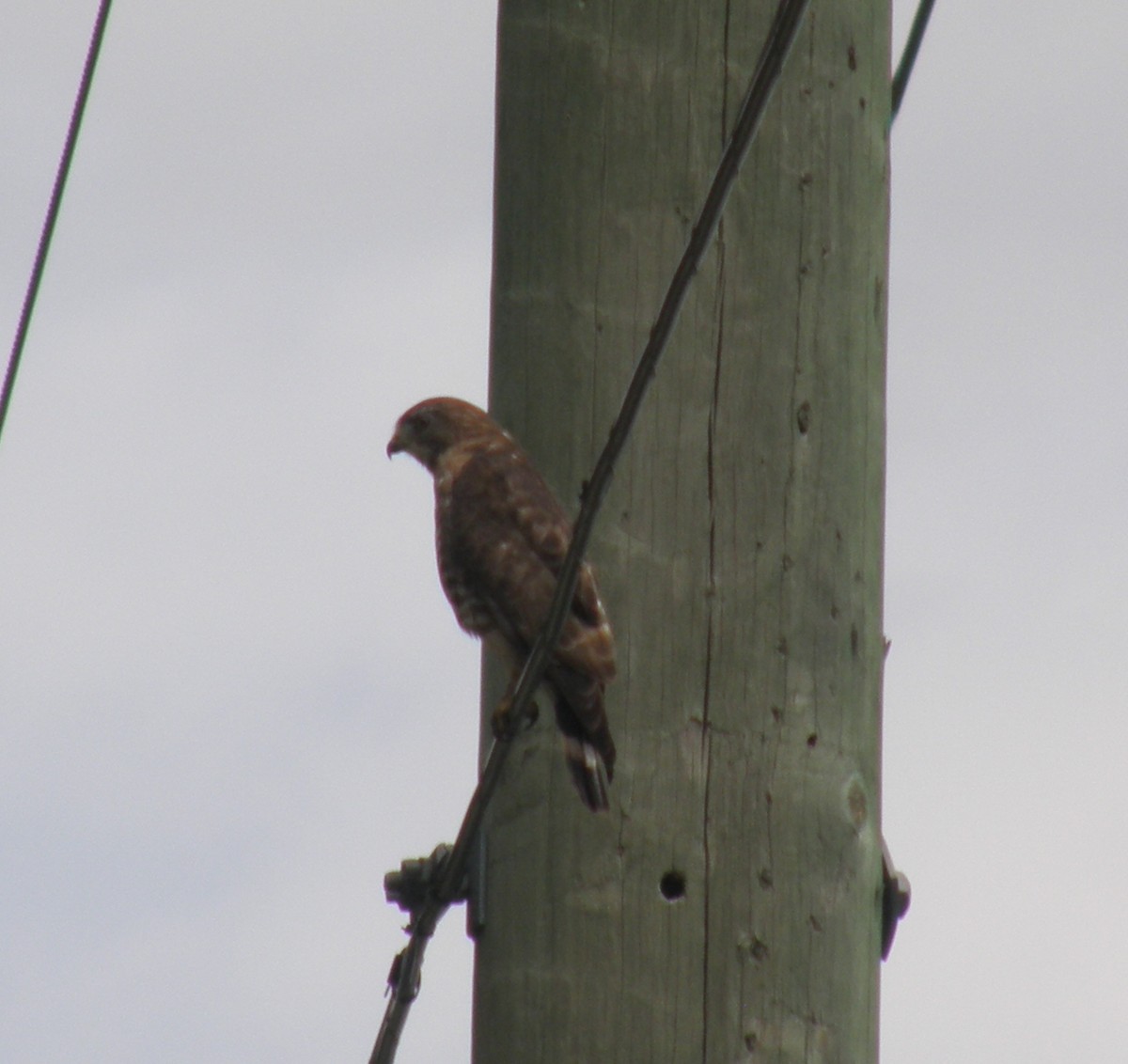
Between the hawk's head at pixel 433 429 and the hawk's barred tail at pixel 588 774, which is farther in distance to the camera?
the hawk's head at pixel 433 429

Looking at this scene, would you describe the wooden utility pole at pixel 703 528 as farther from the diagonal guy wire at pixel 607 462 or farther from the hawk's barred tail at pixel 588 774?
the diagonal guy wire at pixel 607 462

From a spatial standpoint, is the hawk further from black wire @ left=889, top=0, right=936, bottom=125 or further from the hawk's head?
black wire @ left=889, top=0, right=936, bottom=125

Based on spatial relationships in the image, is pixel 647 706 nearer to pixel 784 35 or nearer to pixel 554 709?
pixel 554 709

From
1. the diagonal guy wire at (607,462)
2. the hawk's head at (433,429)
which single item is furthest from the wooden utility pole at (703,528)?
the hawk's head at (433,429)

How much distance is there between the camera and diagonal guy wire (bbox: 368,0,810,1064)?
288cm

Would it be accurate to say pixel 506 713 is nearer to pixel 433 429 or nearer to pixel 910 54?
pixel 910 54

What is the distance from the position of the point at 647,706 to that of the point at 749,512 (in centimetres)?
38

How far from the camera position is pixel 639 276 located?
390cm

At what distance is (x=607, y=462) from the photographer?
10.3ft

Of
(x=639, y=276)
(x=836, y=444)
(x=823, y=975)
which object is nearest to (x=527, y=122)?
(x=639, y=276)

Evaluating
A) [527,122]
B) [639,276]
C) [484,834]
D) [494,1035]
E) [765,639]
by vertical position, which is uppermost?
[527,122]

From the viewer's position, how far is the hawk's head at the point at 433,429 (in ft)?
20.0

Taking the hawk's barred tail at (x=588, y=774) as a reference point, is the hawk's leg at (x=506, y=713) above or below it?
above

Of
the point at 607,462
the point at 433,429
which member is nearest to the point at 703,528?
the point at 607,462
